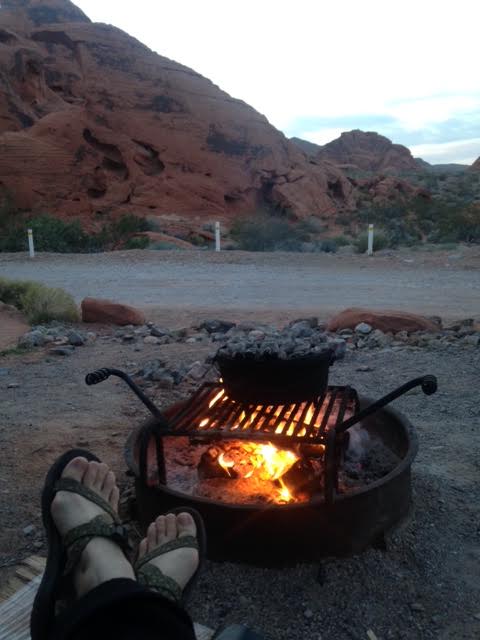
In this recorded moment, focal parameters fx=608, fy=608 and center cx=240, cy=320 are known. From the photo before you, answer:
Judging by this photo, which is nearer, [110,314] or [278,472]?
[278,472]

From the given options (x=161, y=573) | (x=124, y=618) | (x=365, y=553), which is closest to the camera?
(x=124, y=618)

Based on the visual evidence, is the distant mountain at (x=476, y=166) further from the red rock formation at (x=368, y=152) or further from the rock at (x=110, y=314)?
the rock at (x=110, y=314)

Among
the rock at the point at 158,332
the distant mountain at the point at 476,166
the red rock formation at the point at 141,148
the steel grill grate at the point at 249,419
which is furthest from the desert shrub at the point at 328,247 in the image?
the distant mountain at the point at 476,166

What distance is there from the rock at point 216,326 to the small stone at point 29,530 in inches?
148

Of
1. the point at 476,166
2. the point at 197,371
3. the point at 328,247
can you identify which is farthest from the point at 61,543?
the point at 476,166

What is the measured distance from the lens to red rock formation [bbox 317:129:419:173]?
5912 centimetres

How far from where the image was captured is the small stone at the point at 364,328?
5668 millimetres

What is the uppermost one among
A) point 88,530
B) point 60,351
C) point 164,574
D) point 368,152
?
point 368,152

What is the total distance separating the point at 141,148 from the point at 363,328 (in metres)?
21.0

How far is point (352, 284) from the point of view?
31.0 ft

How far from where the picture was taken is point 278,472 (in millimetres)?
2465

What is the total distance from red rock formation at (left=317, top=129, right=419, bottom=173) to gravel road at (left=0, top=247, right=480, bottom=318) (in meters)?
48.3

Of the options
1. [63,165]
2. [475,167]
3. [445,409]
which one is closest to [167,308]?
[445,409]

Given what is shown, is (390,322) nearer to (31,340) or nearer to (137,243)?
(31,340)
